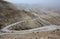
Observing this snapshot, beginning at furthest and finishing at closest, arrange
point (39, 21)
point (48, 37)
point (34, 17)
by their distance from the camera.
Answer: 1. point (34, 17)
2. point (39, 21)
3. point (48, 37)

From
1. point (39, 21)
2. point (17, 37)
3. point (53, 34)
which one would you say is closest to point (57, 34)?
point (53, 34)

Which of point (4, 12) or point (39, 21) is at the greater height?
point (4, 12)

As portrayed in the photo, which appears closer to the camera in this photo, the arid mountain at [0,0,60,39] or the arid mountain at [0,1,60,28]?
the arid mountain at [0,0,60,39]

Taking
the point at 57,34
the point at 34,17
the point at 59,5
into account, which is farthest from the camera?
the point at 59,5

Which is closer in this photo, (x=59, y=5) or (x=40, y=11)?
(x=40, y=11)

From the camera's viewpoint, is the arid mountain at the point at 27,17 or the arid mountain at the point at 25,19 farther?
the arid mountain at the point at 27,17

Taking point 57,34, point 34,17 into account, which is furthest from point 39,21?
point 57,34

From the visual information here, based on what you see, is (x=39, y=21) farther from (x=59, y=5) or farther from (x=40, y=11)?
(x=59, y=5)

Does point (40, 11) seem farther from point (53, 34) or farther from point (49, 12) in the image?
point (53, 34)

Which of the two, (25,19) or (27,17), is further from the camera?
(27,17)
